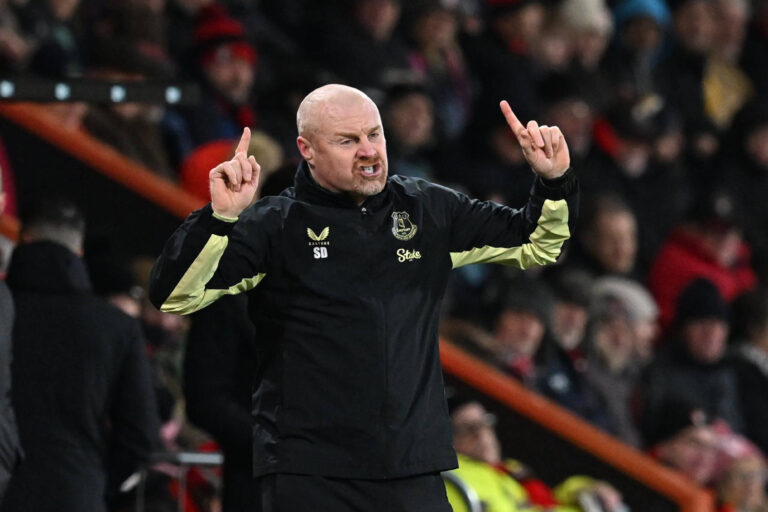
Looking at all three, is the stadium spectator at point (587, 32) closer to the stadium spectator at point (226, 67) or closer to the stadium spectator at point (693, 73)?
the stadium spectator at point (693, 73)

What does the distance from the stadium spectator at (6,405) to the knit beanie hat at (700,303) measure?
549cm

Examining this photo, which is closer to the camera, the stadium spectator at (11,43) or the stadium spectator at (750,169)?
the stadium spectator at (11,43)

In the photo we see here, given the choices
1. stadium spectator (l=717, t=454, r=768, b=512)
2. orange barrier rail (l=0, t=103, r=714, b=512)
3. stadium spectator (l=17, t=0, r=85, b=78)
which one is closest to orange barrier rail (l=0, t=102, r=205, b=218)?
orange barrier rail (l=0, t=103, r=714, b=512)

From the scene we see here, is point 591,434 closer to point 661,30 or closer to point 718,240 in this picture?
point 718,240

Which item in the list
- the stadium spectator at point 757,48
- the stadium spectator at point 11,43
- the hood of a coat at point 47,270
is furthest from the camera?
the stadium spectator at point 757,48

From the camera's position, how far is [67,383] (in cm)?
572

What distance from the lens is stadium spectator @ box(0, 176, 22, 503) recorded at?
5.24m

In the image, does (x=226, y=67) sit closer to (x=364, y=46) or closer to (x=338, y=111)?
(x=364, y=46)

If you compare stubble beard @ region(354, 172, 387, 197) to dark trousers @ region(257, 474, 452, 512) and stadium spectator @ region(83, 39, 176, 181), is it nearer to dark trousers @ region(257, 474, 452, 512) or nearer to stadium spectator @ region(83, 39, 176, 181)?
dark trousers @ region(257, 474, 452, 512)

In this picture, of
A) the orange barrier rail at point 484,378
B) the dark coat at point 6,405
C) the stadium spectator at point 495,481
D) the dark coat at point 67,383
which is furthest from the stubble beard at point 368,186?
the orange barrier rail at point 484,378

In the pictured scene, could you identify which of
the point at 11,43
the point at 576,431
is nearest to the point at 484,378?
the point at 576,431

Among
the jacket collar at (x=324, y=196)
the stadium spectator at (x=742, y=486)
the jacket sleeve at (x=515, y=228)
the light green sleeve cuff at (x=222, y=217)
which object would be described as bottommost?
the stadium spectator at (x=742, y=486)

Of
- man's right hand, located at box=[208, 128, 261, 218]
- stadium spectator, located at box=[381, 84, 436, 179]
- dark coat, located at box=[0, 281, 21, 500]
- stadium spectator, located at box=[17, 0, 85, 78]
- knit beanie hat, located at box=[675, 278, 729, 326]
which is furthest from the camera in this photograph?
stadium spectator, located at box=[381, 84, 436, 179]

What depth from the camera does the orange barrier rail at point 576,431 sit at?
8.73 m
